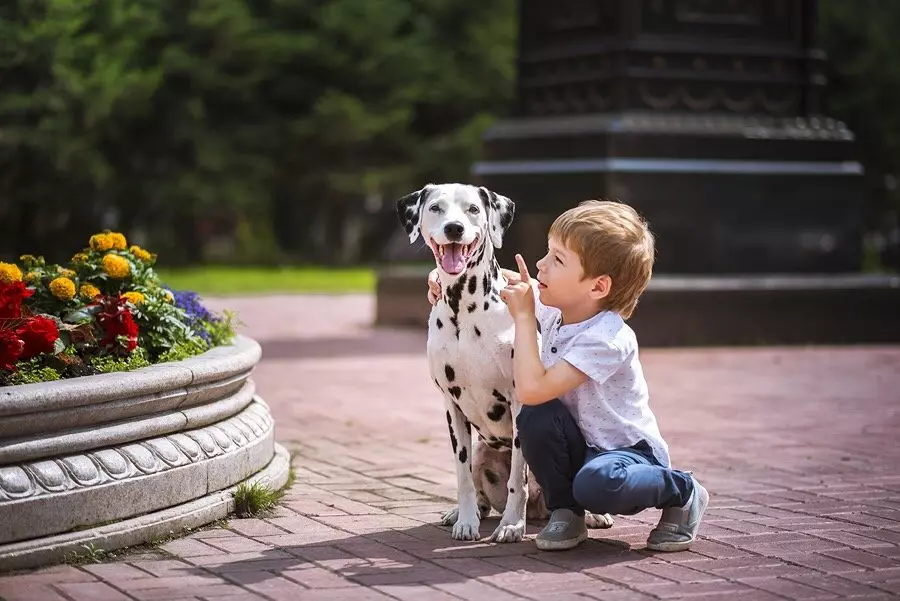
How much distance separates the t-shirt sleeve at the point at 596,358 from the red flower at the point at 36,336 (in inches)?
84.6

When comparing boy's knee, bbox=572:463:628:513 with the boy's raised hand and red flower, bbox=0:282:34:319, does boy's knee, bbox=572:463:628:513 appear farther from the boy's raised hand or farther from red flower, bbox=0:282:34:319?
red flower, bbox=0:282:34:319

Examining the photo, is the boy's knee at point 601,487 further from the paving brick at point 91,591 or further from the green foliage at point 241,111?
the green foliage at point 241,111

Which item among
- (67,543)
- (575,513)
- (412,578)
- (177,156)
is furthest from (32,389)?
(177,156)

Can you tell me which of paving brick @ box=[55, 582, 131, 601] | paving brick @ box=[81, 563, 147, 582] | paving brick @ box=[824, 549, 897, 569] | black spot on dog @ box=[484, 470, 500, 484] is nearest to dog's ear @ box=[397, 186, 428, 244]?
black spot on dog @ box=[484, 470, 500, 484]

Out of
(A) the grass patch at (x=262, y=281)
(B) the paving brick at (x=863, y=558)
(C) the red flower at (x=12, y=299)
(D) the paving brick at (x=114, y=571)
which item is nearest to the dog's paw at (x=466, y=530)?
(D) the paving brick at (x=114, y=571)

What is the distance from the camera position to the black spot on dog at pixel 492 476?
20.5ft

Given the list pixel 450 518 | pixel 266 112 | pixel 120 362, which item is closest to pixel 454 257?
pixel 450 518

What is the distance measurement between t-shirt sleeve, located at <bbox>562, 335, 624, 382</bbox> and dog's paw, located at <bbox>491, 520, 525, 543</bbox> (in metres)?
0.74

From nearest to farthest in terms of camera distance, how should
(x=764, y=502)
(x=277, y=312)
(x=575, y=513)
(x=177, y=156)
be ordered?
1. (x=575, y=513)
2. (x=764, y=502)
3. (x=277, y=312)
4. (x=177, y=156)

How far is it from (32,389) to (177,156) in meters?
32.7

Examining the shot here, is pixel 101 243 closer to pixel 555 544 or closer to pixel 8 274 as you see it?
pixel 8 274

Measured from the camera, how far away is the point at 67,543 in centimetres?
535

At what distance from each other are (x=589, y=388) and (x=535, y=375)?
0.29 m

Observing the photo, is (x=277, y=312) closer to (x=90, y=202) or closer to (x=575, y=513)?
(x=575, y=513)
